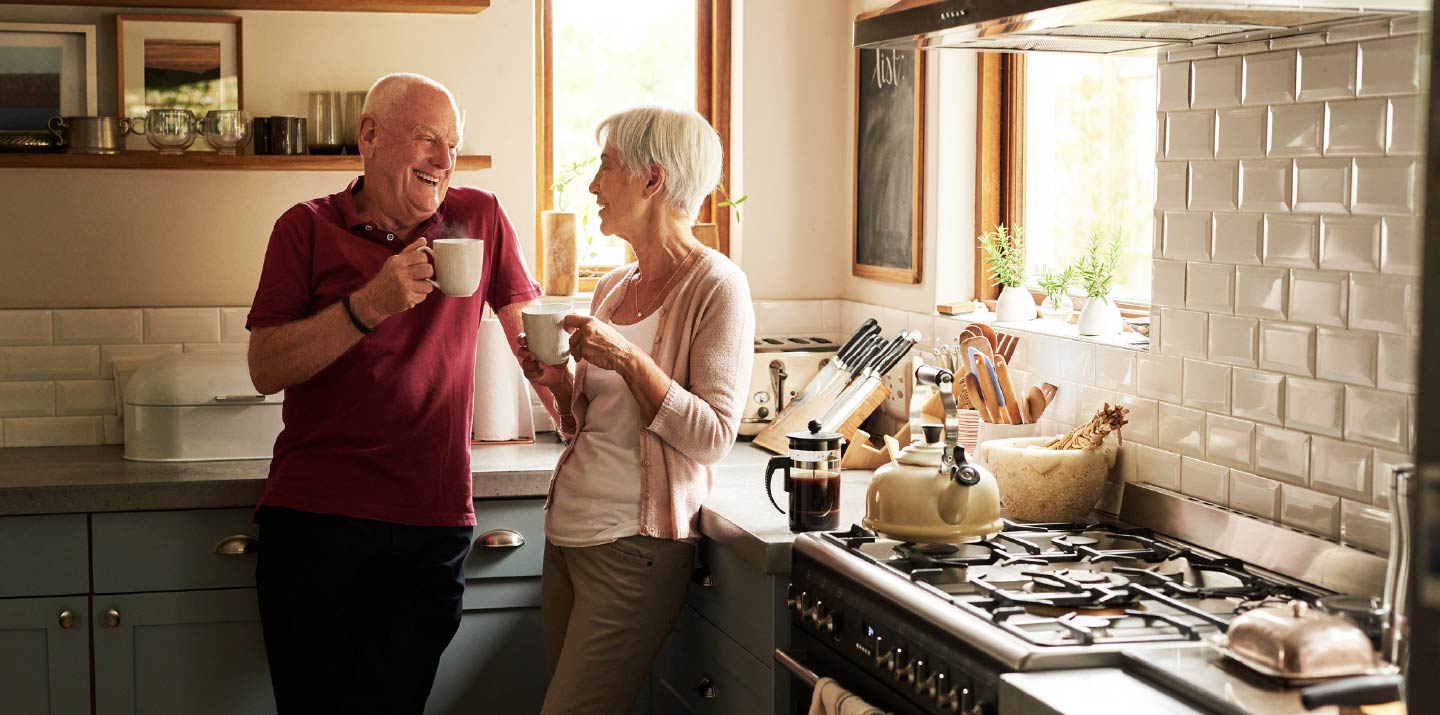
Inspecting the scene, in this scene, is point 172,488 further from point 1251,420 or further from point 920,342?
point 1251,420

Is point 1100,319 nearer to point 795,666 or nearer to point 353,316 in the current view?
point 795,666

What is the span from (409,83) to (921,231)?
136cm

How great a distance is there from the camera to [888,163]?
377cm

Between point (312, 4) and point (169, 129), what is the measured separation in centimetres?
46

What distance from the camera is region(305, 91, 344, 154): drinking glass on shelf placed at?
11.8ft

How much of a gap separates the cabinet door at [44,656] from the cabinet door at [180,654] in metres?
0.04

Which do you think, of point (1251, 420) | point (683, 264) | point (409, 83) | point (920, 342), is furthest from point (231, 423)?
point (1251, 420)

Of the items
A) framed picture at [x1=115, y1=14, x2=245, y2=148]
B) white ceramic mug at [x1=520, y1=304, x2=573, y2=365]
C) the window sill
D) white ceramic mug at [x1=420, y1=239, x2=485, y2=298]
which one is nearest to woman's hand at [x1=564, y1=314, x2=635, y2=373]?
white ceramic mug at [x1=520, y1=304, x2=573, y2=365]

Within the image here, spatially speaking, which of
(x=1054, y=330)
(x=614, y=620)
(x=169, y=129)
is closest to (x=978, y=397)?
(x=1054, y=330)

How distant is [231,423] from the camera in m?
3.37

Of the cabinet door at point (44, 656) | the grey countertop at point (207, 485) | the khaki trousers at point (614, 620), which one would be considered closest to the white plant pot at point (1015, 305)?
the grey countertop at point (207, 485)

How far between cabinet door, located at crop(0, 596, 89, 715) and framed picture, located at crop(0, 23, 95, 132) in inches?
48.0

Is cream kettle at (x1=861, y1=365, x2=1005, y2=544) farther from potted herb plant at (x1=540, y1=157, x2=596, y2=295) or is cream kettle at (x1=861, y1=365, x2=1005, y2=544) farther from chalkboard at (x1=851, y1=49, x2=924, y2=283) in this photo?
potted herb plant at (x1=540, y1=157, x2=596, y2=295)

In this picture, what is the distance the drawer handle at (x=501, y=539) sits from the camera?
319 cm
